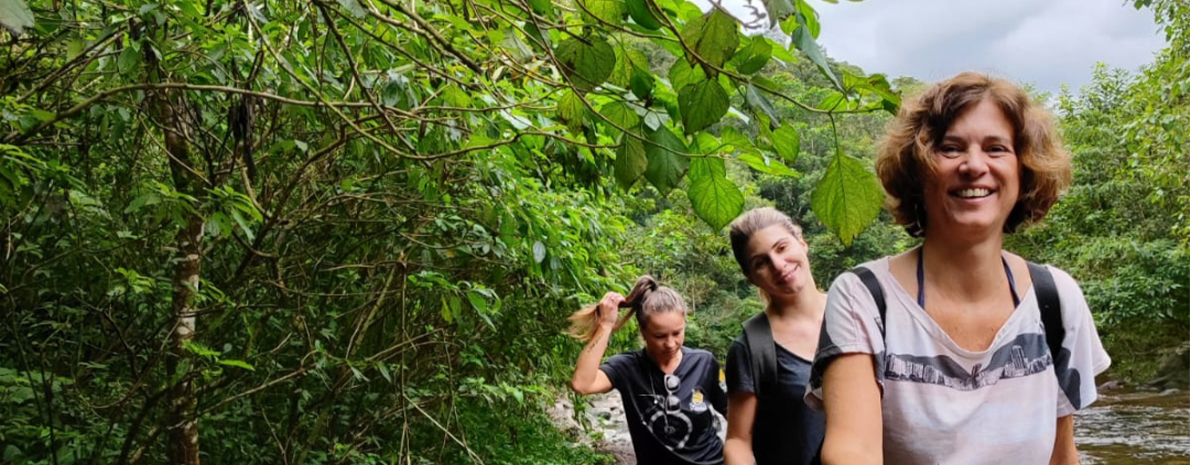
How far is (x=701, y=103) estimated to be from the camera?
85 centimetres

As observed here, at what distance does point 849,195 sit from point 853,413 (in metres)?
0.30

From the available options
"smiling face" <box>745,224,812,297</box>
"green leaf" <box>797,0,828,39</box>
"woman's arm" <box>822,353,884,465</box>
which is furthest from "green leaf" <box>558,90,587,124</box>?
"smiling face" <box>745,224,812,297</box>

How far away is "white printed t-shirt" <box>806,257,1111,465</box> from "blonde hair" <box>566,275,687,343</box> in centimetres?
160

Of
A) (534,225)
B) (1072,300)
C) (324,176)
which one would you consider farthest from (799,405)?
(324,176)

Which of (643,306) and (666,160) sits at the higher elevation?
(666,160)

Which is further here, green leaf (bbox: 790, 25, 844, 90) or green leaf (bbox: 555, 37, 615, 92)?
green leaf (bbox: 555, 37, 615, 92)

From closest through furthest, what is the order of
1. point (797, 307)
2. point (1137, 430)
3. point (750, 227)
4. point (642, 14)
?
point (642, 14)
point (797, 307)
point (750, 227)
point (1137, 430)

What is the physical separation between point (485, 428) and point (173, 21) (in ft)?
11.9

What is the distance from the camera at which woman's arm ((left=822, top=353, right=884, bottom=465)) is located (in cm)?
98

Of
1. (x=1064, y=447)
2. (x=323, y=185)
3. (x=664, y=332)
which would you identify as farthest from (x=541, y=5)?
(x=323, y=185)

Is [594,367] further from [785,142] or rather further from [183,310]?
[785,142]

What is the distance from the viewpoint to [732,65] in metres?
Result: 0.91

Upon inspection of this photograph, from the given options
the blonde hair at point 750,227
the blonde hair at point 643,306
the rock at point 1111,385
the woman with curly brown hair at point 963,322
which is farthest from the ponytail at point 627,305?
the rock at point 1111,385

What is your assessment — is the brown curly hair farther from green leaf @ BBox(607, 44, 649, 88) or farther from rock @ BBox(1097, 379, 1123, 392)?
rock @ BBox(1097, 379, 1123, 392)
